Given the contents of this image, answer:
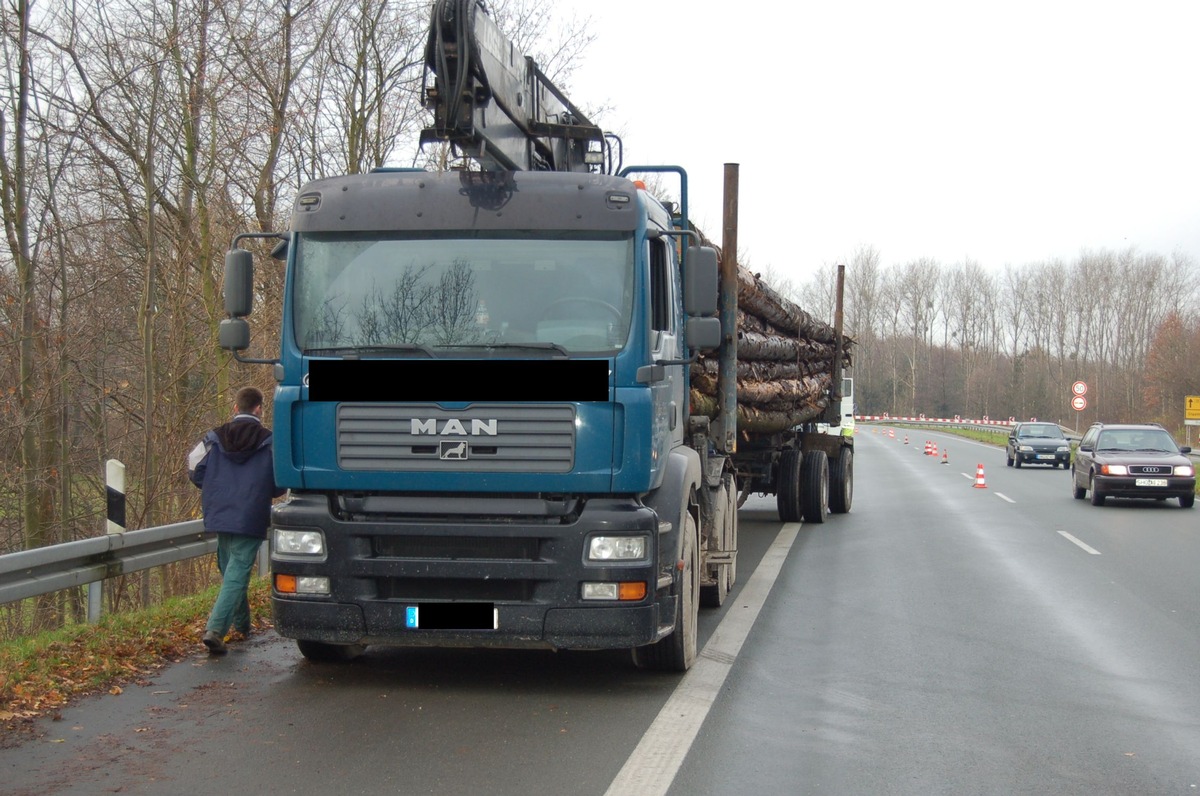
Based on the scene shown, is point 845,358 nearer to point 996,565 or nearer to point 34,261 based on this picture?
point 996,565

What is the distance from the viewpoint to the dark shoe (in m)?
7.61

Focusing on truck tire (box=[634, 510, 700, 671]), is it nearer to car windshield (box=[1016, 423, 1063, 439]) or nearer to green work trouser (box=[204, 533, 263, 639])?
green work trouser (box=[204, 533, 263, 639])

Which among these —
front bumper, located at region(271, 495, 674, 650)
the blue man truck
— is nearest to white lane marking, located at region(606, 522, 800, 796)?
the blue man truck

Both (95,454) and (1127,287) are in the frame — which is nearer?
(95,454)

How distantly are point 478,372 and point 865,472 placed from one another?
27528 millimetres

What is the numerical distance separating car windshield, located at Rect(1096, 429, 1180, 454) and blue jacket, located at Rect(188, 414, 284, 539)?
722 inches

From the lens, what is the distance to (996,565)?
42.1 ft

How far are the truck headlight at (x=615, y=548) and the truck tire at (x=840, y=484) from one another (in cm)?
1265

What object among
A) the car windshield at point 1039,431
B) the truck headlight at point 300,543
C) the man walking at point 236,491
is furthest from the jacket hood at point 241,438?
the car windshield at point 1039,431

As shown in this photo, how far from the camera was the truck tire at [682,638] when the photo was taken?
6914mm

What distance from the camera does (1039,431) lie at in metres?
39.3

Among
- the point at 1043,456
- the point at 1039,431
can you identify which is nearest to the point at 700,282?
the point at 1043,456

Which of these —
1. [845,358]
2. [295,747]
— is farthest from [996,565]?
[295,747]

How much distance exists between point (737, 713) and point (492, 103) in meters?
4.05
